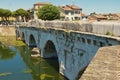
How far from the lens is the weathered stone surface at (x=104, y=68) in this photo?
5848 millimetres

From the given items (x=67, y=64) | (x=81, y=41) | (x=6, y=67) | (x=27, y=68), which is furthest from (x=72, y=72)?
(x=6, y=67)

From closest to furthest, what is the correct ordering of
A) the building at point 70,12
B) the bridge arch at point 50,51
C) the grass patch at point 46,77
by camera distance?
the grass patch at point 46,77
the bridge arch at point 50,51
the building at point 70,12

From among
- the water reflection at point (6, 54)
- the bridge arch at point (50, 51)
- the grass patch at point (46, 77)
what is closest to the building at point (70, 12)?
the water reflection at point (6, 54)

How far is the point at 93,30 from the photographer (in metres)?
19.0

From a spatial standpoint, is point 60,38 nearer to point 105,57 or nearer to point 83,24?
point 83,24

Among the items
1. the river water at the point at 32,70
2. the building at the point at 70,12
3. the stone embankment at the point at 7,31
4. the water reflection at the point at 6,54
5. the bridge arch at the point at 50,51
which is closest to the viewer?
the river water at the point at 32,70

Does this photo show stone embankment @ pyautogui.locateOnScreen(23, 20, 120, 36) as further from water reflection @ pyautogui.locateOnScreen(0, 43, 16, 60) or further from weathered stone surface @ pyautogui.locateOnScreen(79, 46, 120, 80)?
water reflection @ pyautogui.locateOnScreen(0, 43, 16, 60)

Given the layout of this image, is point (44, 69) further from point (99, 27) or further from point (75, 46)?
point (99, 27)

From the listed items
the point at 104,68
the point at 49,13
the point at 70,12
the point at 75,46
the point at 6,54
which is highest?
the point at 104,68

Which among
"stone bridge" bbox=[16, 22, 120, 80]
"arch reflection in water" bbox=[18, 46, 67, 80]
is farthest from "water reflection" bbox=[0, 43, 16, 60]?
"stone bridge" bbox=[16, 22, 120, 80]

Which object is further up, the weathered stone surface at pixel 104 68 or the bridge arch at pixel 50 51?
the weathered stone surface at pixel 104 68

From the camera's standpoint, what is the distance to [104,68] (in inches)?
257

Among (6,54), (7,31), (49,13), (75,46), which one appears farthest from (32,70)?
(7,31)

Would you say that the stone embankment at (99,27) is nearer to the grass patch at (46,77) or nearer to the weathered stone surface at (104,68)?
the grass patch at (46,77)
